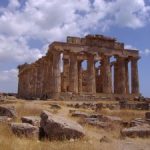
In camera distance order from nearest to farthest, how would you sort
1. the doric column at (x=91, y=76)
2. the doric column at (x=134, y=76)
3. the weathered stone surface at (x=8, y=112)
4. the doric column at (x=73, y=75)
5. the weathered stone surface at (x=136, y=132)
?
the weathered stone surface at (x=136, y=132)
the weathered stone surface at (x=8, y=112)
the doric column at (x=73, y=75)
the doric column at (x=91, y=76)
the doric column at (x=134, y=76)

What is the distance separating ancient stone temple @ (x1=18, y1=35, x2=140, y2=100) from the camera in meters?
50.2

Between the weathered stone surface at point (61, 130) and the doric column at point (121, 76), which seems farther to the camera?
the doric column at point (121, 76)

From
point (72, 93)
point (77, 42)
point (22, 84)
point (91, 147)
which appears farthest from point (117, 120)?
point (22, 84)

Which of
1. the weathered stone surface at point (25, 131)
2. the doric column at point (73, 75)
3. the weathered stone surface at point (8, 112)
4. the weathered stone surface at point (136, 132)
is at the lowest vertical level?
the weathered stone surface at point (136, 132)

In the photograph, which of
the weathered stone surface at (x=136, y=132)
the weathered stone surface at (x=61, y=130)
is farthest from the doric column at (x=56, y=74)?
the weathered stone surface at (x=61, y=130)

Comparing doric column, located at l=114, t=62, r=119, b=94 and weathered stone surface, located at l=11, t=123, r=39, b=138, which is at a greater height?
doric column, located at l=114, t=62, r=119, b=94

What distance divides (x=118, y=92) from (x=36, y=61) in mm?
19192

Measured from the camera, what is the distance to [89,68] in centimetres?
5384

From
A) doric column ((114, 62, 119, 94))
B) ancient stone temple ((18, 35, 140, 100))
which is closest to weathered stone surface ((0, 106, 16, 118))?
ancient stone temple ((18, 35, 140, 100))

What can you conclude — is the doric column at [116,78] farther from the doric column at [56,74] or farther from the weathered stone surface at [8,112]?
the weathered stone surface at [8,112]

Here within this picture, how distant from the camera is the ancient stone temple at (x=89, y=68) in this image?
5016 centimetres

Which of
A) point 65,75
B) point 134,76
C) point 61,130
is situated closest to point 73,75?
point 65,75

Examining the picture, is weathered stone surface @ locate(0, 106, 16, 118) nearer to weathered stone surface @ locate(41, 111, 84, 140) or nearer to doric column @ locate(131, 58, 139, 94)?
weathered stone surface @ locate(41, 111, 84, 140)

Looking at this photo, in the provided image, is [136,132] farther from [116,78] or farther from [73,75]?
[116,78]
